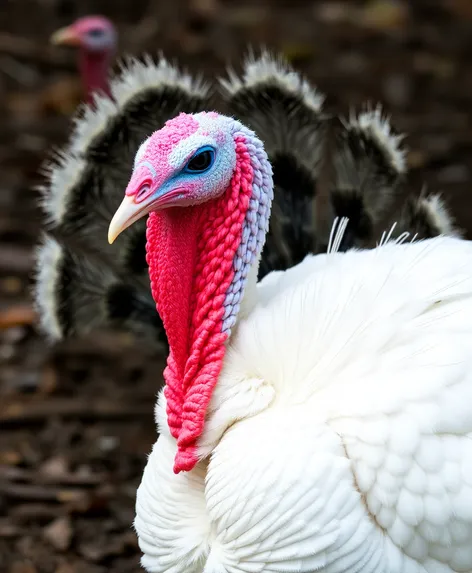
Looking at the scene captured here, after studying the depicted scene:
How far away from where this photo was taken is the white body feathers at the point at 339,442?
2664mm

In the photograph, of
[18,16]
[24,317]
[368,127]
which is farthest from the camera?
[18,16]

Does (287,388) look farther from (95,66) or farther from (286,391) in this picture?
(95,66)

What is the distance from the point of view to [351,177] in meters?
3.62

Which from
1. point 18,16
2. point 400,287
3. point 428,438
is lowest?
point 428,438

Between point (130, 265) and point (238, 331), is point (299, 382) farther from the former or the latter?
point (130, 265)

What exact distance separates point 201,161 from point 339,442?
80 cm

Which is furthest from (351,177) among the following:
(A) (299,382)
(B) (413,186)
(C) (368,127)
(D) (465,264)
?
(B) (413,186)

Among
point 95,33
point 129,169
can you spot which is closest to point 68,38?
point 95,33

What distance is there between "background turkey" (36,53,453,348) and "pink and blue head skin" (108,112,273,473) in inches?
25.6

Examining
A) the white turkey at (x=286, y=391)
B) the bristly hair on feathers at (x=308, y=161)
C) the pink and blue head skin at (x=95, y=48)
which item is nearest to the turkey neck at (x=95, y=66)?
the pink and blue head skin at (x=95, y=48)

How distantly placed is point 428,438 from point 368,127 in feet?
4.04

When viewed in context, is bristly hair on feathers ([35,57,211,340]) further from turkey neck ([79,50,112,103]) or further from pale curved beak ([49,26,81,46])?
pale curved beak ([49,26,81,46])

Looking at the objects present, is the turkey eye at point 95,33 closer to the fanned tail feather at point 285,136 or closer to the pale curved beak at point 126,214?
the fanned tail feather at point 285,136

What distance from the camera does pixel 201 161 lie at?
273 cm
